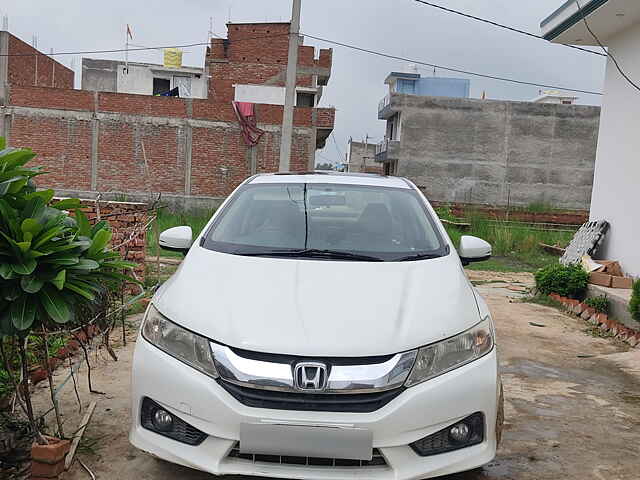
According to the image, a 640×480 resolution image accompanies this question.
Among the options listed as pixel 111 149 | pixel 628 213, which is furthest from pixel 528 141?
pixel 628 213

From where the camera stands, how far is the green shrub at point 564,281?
865cm

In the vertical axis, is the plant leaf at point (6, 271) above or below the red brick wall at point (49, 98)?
below

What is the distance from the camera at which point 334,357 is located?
8.41ft

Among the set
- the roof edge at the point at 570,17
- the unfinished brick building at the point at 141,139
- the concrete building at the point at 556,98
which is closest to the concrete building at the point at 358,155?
the concrete building at the point at 556,98

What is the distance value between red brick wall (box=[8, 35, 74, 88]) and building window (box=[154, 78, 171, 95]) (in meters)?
5.48

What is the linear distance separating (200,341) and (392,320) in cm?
82

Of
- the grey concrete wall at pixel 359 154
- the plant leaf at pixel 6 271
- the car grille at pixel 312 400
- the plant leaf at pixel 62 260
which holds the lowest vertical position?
the car grille at pixel 312 400

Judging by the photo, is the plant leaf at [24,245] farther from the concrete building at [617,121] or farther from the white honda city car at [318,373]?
the concrete building at [617,121]

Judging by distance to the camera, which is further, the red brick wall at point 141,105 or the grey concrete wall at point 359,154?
the grey concrete wall at point 359,154

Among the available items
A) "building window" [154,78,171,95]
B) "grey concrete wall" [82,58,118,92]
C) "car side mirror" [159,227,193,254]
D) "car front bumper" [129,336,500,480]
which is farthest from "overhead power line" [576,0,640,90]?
"grey concrete wall" [82,58,118,92]

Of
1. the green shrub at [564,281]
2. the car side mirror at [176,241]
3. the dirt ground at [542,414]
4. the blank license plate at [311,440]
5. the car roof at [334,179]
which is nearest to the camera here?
the blank license plate at [311,440]

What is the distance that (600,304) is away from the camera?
7871mm

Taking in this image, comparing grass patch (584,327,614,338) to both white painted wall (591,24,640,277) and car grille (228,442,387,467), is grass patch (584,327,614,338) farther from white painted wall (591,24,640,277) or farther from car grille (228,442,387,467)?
car grille (228,442,387,467)

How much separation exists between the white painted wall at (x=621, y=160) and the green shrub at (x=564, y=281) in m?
0.72
